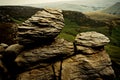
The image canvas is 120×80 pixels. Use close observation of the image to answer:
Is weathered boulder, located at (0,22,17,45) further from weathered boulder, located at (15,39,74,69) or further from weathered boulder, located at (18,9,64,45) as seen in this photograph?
weathered boulder, located at (15,39,74,69)

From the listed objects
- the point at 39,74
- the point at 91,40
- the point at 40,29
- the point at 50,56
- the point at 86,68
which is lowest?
the point at 39,74

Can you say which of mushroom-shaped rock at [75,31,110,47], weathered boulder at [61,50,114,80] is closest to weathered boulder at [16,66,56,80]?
weathered boulder at [61,50,114,80]

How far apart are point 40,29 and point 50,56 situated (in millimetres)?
5836

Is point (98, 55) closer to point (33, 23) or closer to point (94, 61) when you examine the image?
point (94, 61)

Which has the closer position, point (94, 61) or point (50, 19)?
point (94, 61)

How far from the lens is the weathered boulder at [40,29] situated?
36.1m

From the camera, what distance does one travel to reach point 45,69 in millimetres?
35906

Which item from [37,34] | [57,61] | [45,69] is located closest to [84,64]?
[57,61]

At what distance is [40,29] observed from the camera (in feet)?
121

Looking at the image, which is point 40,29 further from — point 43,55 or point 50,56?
point 50,56

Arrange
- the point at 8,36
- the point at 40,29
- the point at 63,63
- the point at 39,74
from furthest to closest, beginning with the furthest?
1. the point at 8,36
2. the point at 40,29
3. the point at 63,63
4. the point at 39,74

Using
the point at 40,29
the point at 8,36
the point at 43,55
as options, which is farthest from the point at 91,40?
the point at 8,36

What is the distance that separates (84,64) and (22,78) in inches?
486

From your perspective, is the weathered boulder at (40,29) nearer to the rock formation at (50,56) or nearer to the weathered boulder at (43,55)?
the rock formation at (50,56)
